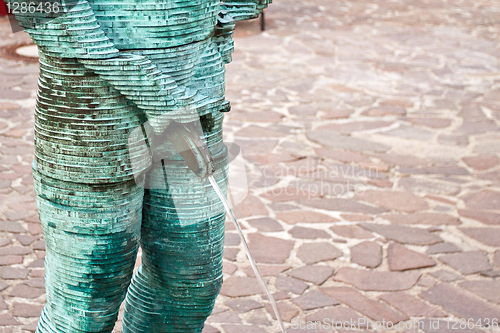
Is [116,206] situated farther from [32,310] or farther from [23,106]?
[23,106]

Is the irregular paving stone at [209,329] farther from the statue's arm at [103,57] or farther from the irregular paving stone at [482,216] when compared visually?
the irregular paving stone at [482,216]

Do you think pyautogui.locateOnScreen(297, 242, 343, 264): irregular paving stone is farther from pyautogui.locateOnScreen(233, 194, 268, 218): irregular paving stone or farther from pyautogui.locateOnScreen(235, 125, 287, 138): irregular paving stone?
pyautogui.locateOnScreen(235, 125, 287, 138): irregular paving stone

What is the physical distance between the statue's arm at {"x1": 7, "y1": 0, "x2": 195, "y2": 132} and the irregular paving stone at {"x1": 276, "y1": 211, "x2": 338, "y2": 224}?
7.57ft

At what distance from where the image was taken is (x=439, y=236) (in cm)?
369

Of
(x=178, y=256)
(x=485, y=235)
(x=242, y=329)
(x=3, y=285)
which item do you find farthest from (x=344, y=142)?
(x=178, y=256)

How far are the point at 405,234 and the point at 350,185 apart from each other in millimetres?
696

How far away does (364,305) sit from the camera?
3.05 metres

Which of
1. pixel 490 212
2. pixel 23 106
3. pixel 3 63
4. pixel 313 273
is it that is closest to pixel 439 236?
pixel 490 212

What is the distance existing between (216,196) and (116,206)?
13.1 inches

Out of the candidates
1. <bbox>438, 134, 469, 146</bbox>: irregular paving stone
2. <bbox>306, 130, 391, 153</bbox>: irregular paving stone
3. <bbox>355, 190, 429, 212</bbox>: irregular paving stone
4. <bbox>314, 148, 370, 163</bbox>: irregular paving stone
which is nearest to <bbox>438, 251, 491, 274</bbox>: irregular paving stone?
<bbox>355, 190, 429, 212</bbox>: irregular paving stone

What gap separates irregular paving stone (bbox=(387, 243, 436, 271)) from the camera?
3387 mm

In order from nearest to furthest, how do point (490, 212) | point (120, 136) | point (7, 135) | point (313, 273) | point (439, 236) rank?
point (120, 136) → point (313, 273) → point (439, 236) → point (490, 212) → point (7, 135)

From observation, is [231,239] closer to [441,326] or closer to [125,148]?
[441,326]

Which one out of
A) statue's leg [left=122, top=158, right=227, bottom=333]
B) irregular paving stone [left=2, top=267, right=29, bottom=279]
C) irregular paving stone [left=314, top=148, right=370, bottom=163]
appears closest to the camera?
statue's leg [left=122, top=158, right=227, bottom=333]
